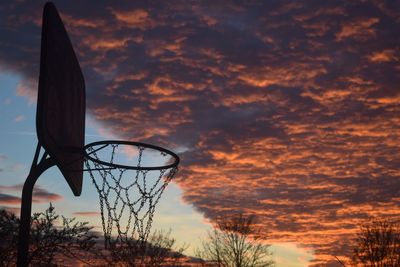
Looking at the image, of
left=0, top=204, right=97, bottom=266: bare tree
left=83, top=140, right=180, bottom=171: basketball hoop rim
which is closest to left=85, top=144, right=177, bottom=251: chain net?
left=83, top=140, right=180, bottom=171: basketball hoop rim

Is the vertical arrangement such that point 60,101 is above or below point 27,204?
above

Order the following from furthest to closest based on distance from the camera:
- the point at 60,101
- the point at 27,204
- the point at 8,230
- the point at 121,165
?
the point at 8,230
the point at 121,165
the point at 60,101
the point at 27,204

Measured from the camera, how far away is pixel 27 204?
28.8 ft

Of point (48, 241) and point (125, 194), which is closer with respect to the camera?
point (125, 194)

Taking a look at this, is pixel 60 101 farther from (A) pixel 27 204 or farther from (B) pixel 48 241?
(B) pixel 48 241

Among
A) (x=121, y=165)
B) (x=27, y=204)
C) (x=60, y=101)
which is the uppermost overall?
(x=60, y=101)

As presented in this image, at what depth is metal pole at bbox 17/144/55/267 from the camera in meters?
8.51

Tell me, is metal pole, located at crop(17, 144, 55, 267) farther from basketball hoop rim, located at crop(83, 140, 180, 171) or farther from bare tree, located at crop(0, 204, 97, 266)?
bare tree, located at crop(0, 204, 97, 266)

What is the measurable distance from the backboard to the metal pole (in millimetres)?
260

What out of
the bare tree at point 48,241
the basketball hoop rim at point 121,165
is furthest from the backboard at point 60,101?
the bare tree at point 48,241

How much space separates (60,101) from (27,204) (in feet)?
5.75

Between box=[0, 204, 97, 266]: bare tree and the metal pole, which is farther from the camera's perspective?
box=[0, 204, 97, 266]: bare tree

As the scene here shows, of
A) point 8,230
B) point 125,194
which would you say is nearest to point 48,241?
point 8,230

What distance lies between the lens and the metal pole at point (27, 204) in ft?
27.9
